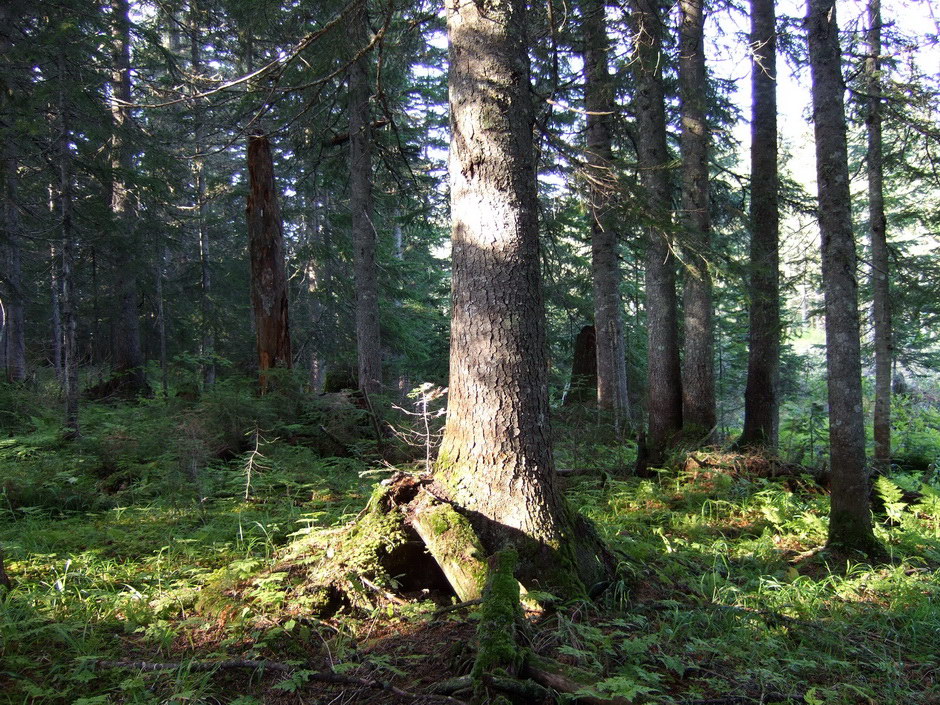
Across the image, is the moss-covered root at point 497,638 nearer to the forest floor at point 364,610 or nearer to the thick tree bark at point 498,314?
the forest floor at point 364,610

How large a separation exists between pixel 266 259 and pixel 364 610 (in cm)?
851

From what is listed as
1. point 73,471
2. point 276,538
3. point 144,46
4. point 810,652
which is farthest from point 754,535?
point 144,46

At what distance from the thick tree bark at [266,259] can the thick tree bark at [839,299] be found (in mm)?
8792

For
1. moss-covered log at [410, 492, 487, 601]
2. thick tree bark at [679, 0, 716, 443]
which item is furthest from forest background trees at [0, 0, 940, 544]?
moss-covered log at [410, 492, 487, 601]

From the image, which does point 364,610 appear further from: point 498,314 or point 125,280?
point 125,280

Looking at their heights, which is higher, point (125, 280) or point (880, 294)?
point (125, 280)

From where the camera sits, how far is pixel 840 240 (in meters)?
5.55

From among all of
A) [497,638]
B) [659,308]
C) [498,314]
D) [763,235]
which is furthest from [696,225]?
[497,638]

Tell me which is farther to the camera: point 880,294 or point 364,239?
point 364,239

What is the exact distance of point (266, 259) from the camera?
1073 centimetres

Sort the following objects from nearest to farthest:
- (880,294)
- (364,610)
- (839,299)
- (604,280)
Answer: (364,610), (839,299), (880,294), (604,280)

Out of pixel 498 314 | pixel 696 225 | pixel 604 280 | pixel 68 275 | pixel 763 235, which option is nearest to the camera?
pixel 498 314

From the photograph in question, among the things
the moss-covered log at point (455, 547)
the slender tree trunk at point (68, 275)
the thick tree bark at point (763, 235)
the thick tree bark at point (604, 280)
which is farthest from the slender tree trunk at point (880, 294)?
the slender tree trunk at point (68, 275)

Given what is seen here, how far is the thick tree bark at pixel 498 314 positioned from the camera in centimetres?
383
